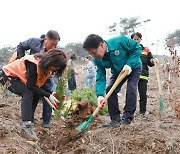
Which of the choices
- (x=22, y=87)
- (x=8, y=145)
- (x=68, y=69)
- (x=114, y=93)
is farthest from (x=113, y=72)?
(x=8, y=145)

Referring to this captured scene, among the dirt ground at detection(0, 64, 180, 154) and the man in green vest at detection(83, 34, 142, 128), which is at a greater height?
the man in green vest at detection(83, 34, 142, 128)

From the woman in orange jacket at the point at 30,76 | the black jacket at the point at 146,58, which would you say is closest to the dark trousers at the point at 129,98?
the woman in orange jacket at the point at 30,76

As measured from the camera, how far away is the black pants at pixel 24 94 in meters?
4.00

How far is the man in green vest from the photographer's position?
416 centimetres

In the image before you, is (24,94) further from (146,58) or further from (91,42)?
(146,58)

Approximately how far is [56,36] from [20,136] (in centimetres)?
149

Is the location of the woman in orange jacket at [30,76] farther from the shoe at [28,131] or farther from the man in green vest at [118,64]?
the man in green vest at [118,64]

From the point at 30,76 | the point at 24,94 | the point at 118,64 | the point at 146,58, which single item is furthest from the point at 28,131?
the point at 146,58

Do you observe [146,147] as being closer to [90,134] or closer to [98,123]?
[90,134]

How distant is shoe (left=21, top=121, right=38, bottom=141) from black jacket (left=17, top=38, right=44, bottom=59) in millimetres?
1324

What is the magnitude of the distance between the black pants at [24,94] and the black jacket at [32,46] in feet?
2.49

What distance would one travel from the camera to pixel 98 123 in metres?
5.06

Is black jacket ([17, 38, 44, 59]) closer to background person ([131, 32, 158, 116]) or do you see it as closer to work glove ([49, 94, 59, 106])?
work glove ([49, 94, 59, 106])

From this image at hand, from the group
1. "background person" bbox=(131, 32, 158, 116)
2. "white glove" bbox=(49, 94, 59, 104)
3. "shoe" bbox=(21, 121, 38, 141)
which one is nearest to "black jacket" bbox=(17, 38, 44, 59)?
"white glove" bbox=(49, 94, 59, 104)
